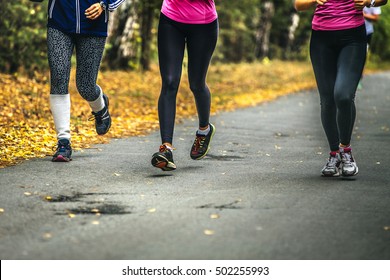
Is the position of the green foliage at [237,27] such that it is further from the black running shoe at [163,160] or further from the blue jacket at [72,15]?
the black running shoe at [163,160]

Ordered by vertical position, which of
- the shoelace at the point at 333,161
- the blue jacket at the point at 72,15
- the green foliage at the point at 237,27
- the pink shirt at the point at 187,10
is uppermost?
the pink shirt at the point at 187,10

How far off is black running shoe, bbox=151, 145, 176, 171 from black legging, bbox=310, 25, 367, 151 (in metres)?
1.39

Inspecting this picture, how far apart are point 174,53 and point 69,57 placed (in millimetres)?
1140

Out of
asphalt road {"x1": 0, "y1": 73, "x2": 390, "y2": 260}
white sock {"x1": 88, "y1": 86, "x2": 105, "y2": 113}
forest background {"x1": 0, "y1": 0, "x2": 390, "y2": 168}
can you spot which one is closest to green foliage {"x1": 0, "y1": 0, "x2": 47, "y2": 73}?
forest background {"x1": 0, "y1": 0, "x2": 390, "y2": 168}

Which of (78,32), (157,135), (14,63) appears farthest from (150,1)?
(78,32)

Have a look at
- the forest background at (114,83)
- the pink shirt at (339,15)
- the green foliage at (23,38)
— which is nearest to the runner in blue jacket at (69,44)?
the forest background at (114,83)

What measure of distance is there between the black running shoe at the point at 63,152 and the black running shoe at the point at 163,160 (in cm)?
104

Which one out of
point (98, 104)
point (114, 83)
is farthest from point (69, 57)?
point (114, 83)

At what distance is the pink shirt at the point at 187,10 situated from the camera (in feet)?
25.3

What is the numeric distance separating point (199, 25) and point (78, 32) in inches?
45.8

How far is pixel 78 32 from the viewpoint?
823cm

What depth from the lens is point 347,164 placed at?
762cm

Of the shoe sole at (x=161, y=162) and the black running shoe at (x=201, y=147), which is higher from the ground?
the shoe sole at (x=161, y=162)

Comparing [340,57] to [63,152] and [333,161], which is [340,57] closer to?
[333,161]
